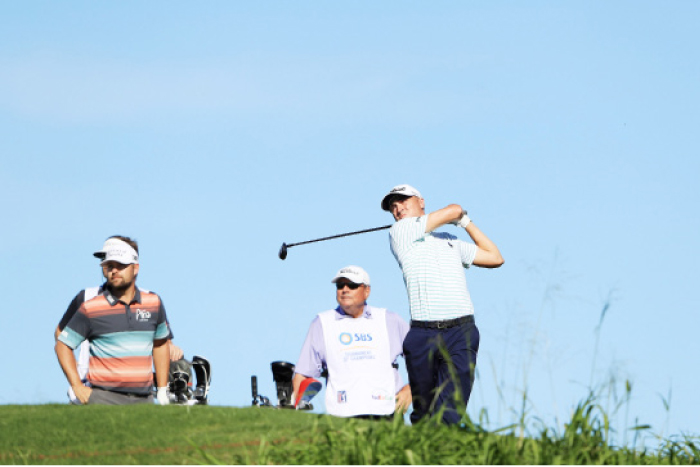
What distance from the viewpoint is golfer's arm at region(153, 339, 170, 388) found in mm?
10891

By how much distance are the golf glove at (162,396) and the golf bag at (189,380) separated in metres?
2.03

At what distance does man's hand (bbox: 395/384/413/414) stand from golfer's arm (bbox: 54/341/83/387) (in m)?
2.88

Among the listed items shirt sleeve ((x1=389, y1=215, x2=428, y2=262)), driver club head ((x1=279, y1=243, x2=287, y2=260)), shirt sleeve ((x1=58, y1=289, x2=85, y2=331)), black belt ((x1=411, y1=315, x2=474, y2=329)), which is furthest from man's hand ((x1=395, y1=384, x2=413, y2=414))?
driver club head ((x1=279, y1=243, x2=287, y2=260))

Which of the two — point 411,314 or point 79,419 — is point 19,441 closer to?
point 79,419

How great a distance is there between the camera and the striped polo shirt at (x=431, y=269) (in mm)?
10203

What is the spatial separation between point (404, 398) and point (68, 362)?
10.1ft

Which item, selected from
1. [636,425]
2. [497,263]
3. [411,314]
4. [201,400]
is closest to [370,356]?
[411,314]

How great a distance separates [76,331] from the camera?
1050cm

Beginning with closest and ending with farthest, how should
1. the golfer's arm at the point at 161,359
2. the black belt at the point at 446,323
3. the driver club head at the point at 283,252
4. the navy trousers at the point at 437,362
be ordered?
the navy trousers at the point at 437,362, the black belt at the point at 446,323, the golfer's arm at the point at 161,359, the driver club head at the point at 283,252

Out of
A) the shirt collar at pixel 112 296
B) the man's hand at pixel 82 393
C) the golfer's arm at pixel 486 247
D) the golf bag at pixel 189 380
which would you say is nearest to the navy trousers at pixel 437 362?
the golfer's arm at pixel 486 247

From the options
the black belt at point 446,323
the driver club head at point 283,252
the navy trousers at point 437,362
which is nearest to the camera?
the navy trousers at point 437,362

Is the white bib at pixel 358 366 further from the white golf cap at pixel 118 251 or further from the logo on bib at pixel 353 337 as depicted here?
the white golf cap at pixel 118 251

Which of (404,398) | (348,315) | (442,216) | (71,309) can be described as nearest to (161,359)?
(71,309)

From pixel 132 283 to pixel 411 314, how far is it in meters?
2.58
